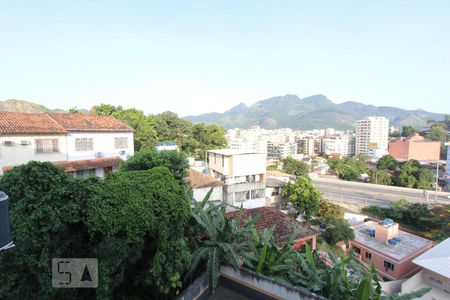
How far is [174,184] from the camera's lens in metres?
6.35

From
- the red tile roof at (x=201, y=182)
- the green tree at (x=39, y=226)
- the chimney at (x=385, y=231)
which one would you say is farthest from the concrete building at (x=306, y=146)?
the green tree at (x=39, y=226)

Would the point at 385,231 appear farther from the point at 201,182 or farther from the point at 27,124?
the point at 27,124

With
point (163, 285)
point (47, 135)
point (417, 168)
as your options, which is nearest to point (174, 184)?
point (163, 285)

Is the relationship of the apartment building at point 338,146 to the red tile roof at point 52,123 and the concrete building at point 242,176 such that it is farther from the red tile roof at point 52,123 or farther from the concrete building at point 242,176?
the red tile roof at point 52,123

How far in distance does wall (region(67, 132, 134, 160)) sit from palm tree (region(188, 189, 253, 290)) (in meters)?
13.1

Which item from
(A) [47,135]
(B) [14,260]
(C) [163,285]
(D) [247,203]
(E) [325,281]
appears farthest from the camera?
(D) [247,203]

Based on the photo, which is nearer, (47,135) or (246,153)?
(47,135)

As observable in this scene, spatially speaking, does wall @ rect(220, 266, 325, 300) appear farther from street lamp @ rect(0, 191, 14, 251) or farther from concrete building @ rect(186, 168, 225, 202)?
concrete building @ rect(186, 168, 225, 202)

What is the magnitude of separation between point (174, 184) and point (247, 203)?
1925cm

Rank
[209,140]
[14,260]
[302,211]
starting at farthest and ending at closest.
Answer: [209,140], [302,211], [14,260]

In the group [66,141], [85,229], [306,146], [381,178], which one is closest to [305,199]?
[66,141]

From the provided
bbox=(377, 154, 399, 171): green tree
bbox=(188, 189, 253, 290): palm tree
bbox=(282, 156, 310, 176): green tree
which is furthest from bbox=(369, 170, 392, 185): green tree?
bbox=(188, 189, 253, 290): palm tree

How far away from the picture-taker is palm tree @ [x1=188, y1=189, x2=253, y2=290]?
251 inches

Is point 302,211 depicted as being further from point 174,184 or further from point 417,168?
point 417,168
